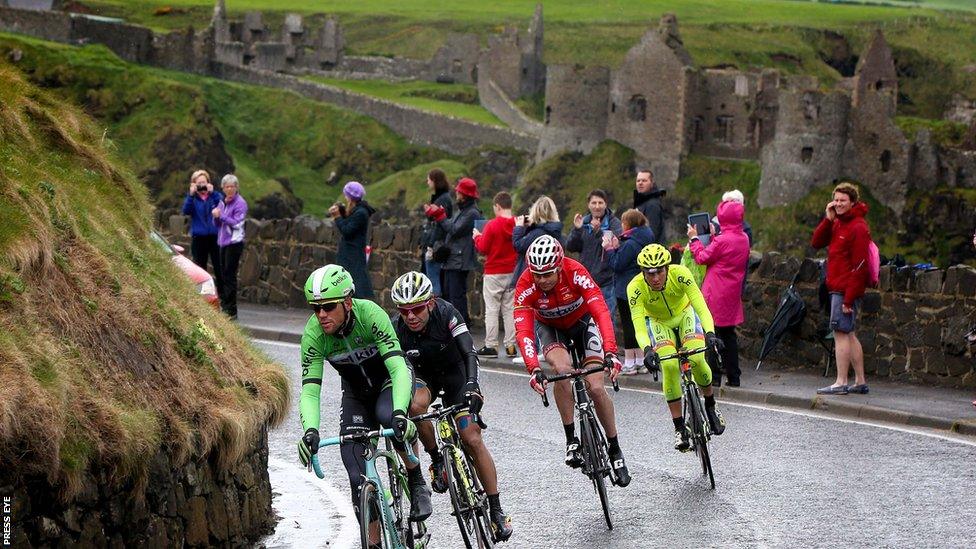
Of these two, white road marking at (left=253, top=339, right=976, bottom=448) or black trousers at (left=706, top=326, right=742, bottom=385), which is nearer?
white road marking at (left=253, top=339, right=976, bottom=448)

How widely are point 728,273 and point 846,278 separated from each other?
A: 135 centimetres

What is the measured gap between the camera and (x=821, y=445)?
609 inches

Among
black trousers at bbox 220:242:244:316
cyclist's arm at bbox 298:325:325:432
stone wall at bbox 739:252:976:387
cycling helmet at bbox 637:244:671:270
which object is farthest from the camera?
black trousers at bbox 220:242:244:316

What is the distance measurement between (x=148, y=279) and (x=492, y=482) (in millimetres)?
3222

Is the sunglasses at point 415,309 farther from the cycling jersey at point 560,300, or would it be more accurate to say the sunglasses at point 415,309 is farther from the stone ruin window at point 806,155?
the stone ruin window at point 806,155

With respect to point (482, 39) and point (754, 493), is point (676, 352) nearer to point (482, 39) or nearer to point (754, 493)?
point (754, 493)

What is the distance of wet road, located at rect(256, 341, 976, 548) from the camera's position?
1177cm

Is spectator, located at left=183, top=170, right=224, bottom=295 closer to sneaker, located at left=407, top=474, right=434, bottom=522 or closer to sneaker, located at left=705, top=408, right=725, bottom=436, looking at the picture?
sneaker, located at left=705, top=408, right=725, bottom=436

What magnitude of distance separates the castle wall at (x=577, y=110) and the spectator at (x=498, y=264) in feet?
352

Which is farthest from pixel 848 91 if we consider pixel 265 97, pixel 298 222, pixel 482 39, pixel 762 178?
pixel 298 222

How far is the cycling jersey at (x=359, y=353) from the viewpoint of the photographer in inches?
413

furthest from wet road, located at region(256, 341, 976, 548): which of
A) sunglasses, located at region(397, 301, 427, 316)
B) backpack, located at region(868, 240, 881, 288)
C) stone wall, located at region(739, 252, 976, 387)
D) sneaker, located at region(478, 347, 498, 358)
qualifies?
sneaker, located at region(478, 347, 498, 358)

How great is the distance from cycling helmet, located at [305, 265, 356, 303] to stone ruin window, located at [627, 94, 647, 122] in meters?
116

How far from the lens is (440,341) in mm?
11594
